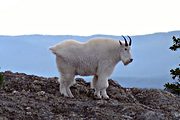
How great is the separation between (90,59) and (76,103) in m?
1.51

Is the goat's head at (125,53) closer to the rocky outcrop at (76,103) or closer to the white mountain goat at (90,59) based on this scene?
the white mountain goat at (90,59)

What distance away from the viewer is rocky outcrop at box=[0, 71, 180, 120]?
8.91 m

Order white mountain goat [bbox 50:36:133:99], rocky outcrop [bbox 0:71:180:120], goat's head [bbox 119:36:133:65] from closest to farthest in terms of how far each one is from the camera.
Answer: rocky outcrop [bbox 0:71:180:120]
white mountain goat [bbox 50:36:133:99]
goat's head [bbox 119:36:133:65]

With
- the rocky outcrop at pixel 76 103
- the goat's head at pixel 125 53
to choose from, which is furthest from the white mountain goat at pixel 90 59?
the rocky outcrop at pixel 76 103

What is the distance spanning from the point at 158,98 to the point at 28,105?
13.4ft

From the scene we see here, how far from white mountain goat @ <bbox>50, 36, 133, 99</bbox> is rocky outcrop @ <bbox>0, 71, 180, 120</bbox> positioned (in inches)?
15.8

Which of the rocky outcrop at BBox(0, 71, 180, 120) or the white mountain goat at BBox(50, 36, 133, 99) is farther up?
the white mountain goat at BBox(50, 36, 133, 99)

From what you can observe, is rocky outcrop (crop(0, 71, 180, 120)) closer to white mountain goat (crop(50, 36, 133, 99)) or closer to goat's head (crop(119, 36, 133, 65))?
white mountain goat (crop(50, 36, 133, 99))

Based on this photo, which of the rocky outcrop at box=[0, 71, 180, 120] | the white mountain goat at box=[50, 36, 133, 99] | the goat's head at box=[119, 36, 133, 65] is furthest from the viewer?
the goat's head at box=[119, 36, 133, 65]

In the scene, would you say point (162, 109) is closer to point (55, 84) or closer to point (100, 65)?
point (100, 65)

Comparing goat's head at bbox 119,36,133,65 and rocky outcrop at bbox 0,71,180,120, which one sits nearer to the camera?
rocky outcrop at bbox 0,71,180,120

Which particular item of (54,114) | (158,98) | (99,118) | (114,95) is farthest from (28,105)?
(158,98)

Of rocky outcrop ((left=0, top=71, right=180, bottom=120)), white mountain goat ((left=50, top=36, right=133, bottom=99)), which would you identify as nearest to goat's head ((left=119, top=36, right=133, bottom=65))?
white mountain goat ((left=50, top=36, right=133, bottom=99))

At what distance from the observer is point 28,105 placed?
363 inches
